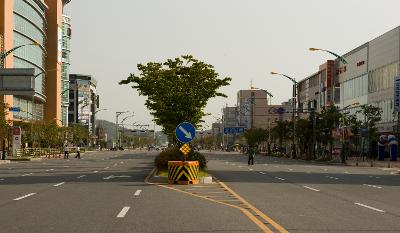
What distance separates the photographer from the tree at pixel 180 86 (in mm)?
37781

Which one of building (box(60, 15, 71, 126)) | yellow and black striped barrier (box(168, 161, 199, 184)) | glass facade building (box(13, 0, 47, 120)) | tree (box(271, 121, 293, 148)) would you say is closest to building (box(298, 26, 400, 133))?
tree (box(271, 121, 293, 148))

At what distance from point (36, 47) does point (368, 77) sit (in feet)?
190

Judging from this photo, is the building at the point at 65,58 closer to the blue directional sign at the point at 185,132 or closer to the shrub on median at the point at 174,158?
the shrub on median at the point at 174,158

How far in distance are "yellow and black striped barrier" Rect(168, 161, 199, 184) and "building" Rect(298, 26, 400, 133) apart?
63.7 metres

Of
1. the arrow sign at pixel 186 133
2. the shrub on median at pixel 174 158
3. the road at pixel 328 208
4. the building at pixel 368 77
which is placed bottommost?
the road at pixel 328 208

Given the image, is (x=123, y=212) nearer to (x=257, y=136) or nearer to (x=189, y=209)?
(x=189, y=209)

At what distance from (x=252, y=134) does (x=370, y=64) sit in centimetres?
4049

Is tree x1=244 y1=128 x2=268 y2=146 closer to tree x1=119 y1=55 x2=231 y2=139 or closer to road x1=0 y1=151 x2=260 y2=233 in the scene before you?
tree x1=119 y1=55 x2=231 y2=139

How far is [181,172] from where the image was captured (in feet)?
91.8

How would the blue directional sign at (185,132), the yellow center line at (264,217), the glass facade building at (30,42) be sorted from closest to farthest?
the yellow center line at (264,217) → the blue directional sign at (185,132) → the glass facade building at (30,42)

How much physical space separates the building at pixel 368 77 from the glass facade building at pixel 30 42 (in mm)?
50250

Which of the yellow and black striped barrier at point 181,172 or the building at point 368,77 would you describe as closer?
the yellow and black striped barrier at point 181,172

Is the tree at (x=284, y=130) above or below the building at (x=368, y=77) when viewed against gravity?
below

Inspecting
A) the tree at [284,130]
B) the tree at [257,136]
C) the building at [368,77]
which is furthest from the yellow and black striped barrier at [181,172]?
the tree at [257,136]
